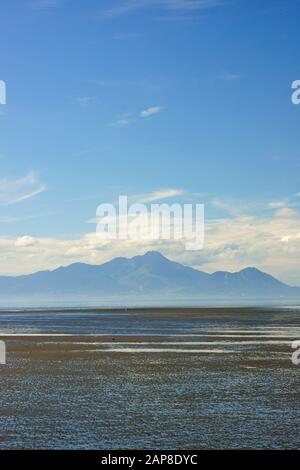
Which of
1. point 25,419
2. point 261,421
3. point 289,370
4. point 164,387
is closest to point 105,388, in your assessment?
point 164,387

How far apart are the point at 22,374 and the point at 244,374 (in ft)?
39.8

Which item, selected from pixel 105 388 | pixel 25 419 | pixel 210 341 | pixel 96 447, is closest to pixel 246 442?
pixel 96 447

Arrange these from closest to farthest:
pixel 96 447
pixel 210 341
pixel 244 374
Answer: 1. pixel 96 447
2. pixel 244 374
3. pixel 210 341

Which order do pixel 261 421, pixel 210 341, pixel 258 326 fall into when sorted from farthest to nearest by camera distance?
pixel 258 326 < pixel 210 341 < pixel 261 421

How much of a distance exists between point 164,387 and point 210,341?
2089cm

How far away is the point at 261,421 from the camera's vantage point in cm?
2195

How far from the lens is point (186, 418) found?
73.8 feet

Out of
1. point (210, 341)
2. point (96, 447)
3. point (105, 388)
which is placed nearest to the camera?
point (96, 447)

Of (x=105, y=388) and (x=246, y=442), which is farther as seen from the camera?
(x=105, y=388)

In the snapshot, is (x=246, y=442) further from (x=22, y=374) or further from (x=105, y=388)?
(x=22, y=374)

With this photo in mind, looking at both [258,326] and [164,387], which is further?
[258,326]
